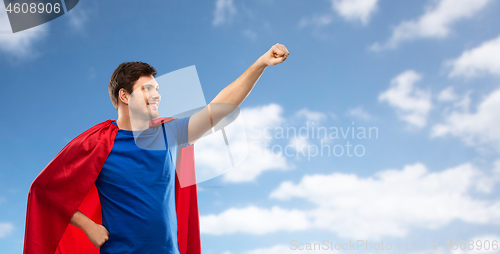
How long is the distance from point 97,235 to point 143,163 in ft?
1.89

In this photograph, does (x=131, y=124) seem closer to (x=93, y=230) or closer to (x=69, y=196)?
(x=69, y=196)

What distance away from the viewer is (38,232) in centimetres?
257

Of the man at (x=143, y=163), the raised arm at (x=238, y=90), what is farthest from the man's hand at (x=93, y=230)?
the raised arm at (x=238, y=90)

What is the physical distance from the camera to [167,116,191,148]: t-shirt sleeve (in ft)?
9.34

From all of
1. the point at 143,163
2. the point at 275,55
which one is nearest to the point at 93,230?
the point at 143,163

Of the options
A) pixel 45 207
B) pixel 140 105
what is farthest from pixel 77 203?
pixel 140 105

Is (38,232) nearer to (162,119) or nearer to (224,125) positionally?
(162,119)

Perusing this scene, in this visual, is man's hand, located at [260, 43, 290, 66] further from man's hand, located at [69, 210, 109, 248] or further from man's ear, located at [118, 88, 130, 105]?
man's hand, located at [69, 210, 109, 248]

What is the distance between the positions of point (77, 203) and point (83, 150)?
1.30 ft

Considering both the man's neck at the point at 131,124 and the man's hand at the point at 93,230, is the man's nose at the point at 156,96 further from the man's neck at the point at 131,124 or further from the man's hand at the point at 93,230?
the man's hand at the point at 93,230

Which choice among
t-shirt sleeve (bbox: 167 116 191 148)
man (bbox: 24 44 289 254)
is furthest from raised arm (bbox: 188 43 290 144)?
t-shirt sleeve (bbox: 167 116 191 148)

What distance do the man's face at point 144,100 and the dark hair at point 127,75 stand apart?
58 millimetres

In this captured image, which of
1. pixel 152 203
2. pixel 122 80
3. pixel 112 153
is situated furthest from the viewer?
pixel 122 80

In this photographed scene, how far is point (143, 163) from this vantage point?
8.66ft
